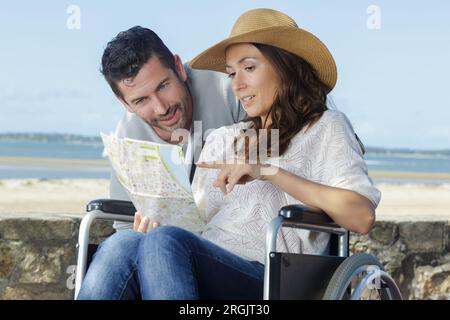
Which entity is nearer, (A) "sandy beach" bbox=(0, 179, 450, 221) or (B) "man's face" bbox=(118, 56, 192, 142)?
(B) "man's face" bbox=(118, 56, 192, 142)

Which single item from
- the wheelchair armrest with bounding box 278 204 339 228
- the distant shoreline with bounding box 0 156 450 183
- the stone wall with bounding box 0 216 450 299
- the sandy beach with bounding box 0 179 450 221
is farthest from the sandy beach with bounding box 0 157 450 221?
the wheelchair armrest with bounding box 278 204 339 228

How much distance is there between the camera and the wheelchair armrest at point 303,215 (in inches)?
81.0

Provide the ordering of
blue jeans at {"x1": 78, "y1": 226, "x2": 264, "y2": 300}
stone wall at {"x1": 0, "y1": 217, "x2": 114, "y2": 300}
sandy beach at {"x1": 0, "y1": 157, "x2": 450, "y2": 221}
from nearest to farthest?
1. blue jeans at {"x1": 78, "y1": 226, "x2": 264, "y2": 300}
2. stone wall at {"x1": 0, "y1": 217, "x2": 114, "y2": 300}
3. sandy beach at {"x1": 0, "y1": 157, "x2": 450, "y2": 221}

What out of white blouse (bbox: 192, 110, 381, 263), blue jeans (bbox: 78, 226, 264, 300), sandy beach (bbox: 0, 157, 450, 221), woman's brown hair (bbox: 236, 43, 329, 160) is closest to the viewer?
blue jeans (bbox: 78, 226, 264, 300)

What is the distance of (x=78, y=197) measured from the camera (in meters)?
11.3

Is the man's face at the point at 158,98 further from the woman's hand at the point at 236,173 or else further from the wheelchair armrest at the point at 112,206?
the woman's hand at the point at 236,173

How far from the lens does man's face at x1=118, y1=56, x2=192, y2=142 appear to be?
2.92 metres

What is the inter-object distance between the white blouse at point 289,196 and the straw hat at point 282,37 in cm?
16

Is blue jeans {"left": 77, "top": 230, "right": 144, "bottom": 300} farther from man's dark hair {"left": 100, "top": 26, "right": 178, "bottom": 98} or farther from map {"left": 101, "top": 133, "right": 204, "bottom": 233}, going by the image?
man's dark hair {"left": 100, "top": 26, "right": 178, "bottom": 98}

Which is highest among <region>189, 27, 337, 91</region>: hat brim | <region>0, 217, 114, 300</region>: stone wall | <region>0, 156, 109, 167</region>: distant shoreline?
<region>189, 27, 337, 91</region>: hat brim

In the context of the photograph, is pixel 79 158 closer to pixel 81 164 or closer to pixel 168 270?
pixel 81 164

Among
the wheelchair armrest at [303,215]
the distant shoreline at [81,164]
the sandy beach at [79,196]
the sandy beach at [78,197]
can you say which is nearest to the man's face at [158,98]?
the wheelchair armrest at [303,215]

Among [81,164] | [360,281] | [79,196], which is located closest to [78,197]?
[79,196]

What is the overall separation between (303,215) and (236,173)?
0.69ft
